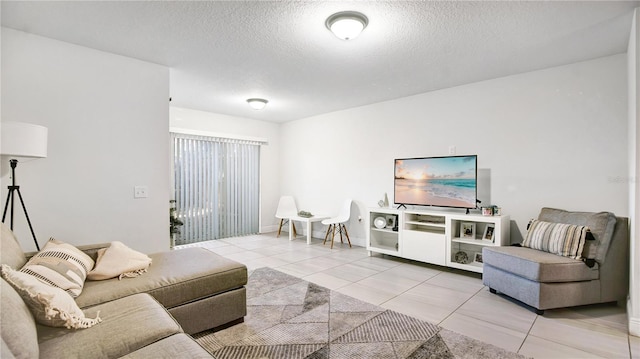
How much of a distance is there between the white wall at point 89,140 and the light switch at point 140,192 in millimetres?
45

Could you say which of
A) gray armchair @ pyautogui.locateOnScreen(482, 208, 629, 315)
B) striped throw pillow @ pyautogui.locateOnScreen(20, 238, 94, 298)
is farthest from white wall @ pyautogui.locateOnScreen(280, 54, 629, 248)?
striped throw pillow @ pyautogui.locateOnScreen(20, 238, 94, 298)

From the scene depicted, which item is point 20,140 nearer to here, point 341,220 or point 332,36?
point 332,36

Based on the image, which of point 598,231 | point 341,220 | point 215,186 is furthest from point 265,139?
point 598,231

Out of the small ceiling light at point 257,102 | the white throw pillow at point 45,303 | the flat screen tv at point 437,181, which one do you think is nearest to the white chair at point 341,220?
the flat screen tv at point 437,181

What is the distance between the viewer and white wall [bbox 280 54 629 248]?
319cm

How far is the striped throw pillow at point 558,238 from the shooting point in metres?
2.77

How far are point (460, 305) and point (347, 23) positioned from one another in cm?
275

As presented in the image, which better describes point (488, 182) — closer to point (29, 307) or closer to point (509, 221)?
point (509, 221)

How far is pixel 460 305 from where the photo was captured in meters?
2.88

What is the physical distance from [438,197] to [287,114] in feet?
11.1

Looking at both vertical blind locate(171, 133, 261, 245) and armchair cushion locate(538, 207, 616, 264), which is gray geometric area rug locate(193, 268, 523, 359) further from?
vertical blind locate(171, 133, 261, 245)

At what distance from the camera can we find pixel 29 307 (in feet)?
4.62

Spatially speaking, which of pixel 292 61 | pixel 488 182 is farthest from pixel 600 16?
pixel 292 61

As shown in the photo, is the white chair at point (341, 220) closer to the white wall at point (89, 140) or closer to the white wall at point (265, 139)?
the white wall at point (265, 139)
